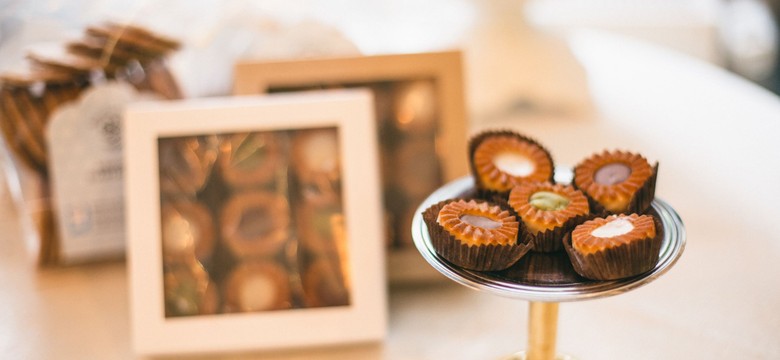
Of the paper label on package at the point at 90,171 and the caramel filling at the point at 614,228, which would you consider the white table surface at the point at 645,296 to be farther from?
the caramel filling at the point at 614,228

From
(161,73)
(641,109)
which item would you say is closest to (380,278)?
(161,73)

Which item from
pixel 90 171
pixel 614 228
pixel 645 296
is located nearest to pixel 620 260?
pixel 614 228

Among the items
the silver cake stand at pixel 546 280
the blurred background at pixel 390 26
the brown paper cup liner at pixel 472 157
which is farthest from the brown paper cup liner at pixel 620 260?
the blurred background at pixel 390 26

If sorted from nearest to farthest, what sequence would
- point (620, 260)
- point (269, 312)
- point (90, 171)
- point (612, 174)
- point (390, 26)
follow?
point (620, 260) < point (612, 174) < point (269, 312) < point (90, 171) < point (390, 26)

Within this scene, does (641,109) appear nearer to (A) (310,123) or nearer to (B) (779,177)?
(B) (779,177)

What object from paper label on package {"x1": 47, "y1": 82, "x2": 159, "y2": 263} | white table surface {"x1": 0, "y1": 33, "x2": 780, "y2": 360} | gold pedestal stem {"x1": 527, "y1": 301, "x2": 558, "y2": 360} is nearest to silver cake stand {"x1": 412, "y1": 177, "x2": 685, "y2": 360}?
gold pedestal stem {"x1": 527, "y1": 301, "x2": 558, "y2": 360}

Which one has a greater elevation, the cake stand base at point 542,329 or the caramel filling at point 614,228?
the caramel filling at point 614,228

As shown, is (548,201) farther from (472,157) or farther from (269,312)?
(269,312)
